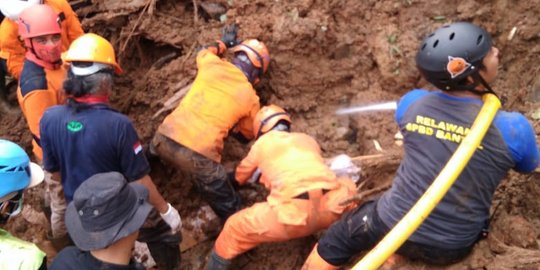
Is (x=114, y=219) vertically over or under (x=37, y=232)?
over

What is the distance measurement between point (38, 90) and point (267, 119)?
5.97ft

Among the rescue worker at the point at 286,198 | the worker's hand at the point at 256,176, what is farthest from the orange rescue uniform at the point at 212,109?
the rescue worker at the point at 286,198

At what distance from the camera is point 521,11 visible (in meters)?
4.71

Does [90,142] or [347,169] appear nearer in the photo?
Answer: [90,142]

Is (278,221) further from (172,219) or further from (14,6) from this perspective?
(14,6)

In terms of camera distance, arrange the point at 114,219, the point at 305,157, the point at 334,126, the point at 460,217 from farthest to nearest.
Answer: the point at 334,126
the point at 305,157
the point at 460,217
the point at 114,219

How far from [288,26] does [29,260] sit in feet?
11.1

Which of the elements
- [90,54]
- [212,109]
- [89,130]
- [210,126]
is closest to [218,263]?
[210,126]

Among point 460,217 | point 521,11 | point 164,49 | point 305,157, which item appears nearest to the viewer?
point 460,217

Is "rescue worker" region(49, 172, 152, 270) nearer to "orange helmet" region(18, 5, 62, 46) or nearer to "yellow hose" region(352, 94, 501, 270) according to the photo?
"yellow hose" region(352, 94, 501, 270)

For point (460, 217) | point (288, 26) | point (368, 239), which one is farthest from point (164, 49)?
point (460, 217)

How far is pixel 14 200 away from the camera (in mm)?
2859

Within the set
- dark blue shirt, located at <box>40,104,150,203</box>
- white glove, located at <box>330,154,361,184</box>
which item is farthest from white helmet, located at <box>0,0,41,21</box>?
white glove, located at <box>330,154,361,184</box>

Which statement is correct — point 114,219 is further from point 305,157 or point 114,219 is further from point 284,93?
point 284,93
